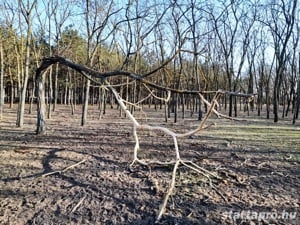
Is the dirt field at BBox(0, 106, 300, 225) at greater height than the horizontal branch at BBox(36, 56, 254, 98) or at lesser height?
lesser

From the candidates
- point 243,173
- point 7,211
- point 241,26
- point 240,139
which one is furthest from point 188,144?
point 241,26

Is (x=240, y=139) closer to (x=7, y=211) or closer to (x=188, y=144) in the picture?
(x=188, y=144)

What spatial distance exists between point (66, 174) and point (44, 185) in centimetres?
66

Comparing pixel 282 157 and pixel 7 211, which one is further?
pixel 282 157

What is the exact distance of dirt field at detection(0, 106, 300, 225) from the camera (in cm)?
407

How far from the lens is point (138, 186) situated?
5184 mm

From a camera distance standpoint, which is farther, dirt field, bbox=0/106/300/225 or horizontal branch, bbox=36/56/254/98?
dirt field, bbox=0/106/300/225

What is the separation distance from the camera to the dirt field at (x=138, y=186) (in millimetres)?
4070

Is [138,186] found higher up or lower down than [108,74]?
lower down

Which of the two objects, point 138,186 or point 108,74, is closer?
point 108,74

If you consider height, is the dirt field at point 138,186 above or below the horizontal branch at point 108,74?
below

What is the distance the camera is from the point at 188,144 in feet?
30.2

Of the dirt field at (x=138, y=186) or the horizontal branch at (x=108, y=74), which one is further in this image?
the dirt field at (x=138, y=186)

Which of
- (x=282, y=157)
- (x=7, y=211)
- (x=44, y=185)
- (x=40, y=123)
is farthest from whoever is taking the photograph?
Result: (x=40, y=123)
